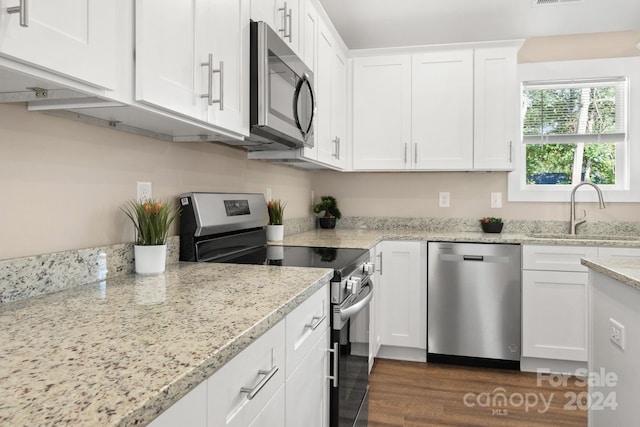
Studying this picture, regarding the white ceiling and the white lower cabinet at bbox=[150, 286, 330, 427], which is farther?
the white ceiling

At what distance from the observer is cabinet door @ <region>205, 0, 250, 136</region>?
4.45 ft

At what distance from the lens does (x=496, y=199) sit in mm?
3451

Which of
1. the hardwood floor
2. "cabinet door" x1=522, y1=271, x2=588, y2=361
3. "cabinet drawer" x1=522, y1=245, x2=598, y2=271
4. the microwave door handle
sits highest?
the microwave door handle

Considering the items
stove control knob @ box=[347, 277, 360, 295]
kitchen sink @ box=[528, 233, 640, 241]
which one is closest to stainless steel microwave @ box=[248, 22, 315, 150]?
stove control knob @ box=[347, 277, 360, 295]

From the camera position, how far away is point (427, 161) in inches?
130

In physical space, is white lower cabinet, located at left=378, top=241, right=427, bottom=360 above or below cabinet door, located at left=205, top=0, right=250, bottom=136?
below

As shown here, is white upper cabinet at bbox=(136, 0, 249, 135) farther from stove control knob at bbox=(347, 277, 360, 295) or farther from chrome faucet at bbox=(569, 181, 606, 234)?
chrome faucet at bbox=(569, 181, 606, 234)

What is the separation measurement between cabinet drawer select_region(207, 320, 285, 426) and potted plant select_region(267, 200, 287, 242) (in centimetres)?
144

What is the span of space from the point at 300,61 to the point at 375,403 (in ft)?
6.00

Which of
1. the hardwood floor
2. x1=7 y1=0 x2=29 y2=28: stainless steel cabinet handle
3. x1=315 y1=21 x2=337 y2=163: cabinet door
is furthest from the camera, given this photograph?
x1=315 y1=21 x2=337 y2=163: cabinet door

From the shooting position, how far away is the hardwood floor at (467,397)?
221 centimetres

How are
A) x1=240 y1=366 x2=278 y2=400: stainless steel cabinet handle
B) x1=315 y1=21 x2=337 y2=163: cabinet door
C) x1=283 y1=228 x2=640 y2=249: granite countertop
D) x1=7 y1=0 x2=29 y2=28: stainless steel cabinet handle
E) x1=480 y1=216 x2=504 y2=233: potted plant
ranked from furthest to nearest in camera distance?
x1=480 y1=216 x2=504 y2=233: potted plant < x1=315 y1=21 x2=337 y2=163: cabinet door < x1=283 y1=228 x2=640 y2=249: granite countertop < x1=240 y1=366 x2=278 y2=400: stainless steel cabinet handle < x1=7 y1=0 x2=29 y2=28: stainless steel cabinet handle

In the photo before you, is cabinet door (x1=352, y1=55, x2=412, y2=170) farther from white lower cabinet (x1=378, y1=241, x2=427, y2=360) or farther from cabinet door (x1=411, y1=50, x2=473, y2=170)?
white lower cabinet (x1=378, y1=241, x2=427, y2=360)

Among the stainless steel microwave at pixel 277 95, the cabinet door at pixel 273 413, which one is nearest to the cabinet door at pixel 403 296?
the stainless steel microwave at pixel 277 95
